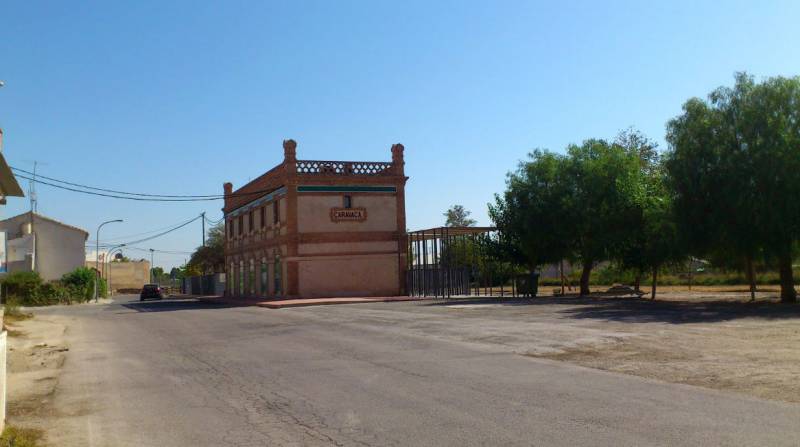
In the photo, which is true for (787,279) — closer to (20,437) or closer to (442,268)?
(442,268)

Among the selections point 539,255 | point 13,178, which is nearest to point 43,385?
point 13,178

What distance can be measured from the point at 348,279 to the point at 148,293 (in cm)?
2858

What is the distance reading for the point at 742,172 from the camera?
2498 cm

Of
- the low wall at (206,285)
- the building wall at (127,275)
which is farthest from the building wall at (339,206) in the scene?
the building wall at (127,275)

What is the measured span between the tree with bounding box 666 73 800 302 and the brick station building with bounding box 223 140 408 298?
70.7 feet

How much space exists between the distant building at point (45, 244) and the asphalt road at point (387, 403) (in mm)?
53625

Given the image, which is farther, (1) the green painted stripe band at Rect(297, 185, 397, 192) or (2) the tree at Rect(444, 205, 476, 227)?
(2) the tree at Rect(444, 205, 476, 227)

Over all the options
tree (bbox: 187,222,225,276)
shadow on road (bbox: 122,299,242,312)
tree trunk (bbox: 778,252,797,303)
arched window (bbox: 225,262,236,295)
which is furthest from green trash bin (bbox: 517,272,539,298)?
tree (bbox: 187,222,225,276)

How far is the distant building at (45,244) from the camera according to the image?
62656 mm

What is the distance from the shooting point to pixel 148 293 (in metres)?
65.4

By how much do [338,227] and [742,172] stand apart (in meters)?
25.6

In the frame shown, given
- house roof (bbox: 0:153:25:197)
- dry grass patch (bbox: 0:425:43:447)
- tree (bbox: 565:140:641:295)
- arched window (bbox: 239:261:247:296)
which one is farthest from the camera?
arched window (bbox: 239:261:247:296)

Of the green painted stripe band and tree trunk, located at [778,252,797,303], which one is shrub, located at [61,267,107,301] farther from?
tree trunk, located at [778,252,797,303]

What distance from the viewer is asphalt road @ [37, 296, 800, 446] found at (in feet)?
23.6
